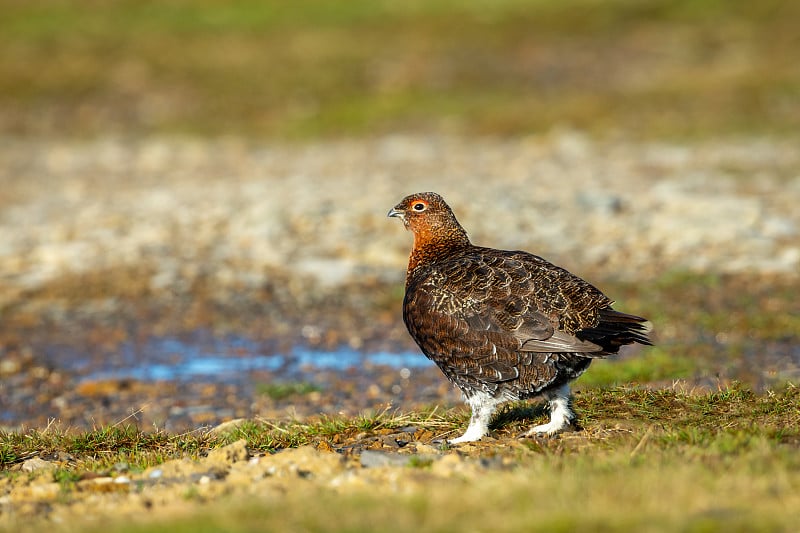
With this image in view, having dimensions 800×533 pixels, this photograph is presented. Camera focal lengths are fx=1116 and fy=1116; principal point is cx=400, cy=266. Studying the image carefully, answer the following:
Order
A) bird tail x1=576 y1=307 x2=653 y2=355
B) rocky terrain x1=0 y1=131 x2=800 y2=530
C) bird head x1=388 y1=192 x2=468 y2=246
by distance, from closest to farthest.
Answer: rocky terrain x1=0 y1=131 x2=800 y2=530, bird tail x1=576 y1=307 x2=653 y2=355, bird head x1=388 y1=192 x2=468 y2=246

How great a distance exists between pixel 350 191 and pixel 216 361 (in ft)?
29.8

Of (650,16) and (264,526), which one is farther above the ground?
(650,16)

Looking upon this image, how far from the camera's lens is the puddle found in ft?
42.4

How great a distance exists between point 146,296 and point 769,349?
8495 millimetres

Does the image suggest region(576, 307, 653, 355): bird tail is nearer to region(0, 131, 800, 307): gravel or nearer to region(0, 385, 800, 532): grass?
region(0, 385, 800, 532): grass

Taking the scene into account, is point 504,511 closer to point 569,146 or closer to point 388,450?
point 388,450

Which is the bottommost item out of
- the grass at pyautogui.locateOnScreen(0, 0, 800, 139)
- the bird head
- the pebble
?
the pebble

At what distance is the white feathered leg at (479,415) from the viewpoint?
7.93 m

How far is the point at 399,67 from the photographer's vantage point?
139ft

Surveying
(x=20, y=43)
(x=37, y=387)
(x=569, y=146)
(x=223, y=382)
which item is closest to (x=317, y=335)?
(x=223, y=382)

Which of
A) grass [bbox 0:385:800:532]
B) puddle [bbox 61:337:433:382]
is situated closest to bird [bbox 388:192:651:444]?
grass [bbox 0:385:800:532]

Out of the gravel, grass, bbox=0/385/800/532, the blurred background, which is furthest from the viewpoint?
the gravel

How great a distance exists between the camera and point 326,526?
5.38m

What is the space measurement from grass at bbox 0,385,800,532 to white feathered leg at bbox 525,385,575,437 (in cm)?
18
